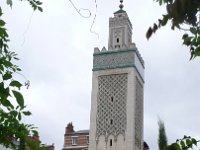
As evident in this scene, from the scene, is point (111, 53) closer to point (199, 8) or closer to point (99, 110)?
point (99, 110)

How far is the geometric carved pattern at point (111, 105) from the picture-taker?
36.2m

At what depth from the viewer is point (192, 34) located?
2385 mm

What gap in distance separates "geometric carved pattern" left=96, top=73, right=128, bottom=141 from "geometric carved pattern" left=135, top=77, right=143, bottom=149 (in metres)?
1.46

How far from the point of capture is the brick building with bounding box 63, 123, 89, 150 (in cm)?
4116

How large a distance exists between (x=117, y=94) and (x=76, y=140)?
7398mm

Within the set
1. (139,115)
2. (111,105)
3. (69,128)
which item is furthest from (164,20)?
(69,128)

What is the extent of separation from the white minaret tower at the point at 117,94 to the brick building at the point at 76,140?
4.60 m

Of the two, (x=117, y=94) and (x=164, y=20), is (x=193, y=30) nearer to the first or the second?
(x=164, y=20)

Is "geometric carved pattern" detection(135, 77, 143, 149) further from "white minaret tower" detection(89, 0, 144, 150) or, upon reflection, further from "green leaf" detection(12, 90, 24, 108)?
"green leaf" detection(12, 90, 24, 108)

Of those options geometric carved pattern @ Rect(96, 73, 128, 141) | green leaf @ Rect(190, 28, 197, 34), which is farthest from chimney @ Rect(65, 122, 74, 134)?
green leaf @ Rect(190, 28, 197, 34)

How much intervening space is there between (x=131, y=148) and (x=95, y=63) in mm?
7995

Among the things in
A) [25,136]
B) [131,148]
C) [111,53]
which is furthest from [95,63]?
[25,136]

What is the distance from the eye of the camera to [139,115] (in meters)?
38.6

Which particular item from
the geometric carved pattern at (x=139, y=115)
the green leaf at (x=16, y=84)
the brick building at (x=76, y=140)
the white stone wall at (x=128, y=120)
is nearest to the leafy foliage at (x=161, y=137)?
the green leaf at (x=16, y=84)
